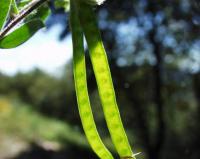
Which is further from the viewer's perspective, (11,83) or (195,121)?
(11,83)

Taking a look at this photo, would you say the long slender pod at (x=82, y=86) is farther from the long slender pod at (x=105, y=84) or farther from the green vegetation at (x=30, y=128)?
the green vegetation at (x=30, y=128)

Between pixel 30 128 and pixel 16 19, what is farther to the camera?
pixel 30 128

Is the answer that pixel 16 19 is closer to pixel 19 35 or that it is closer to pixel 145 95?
pixel 19 35

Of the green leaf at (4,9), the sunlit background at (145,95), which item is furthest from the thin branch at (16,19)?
the sunlit background at (145,95)

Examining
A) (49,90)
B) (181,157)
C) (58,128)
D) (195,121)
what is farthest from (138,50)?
(49,90)

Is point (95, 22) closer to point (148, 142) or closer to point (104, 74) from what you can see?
point (104, 74)

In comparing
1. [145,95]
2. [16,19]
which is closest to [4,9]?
[16,19]
